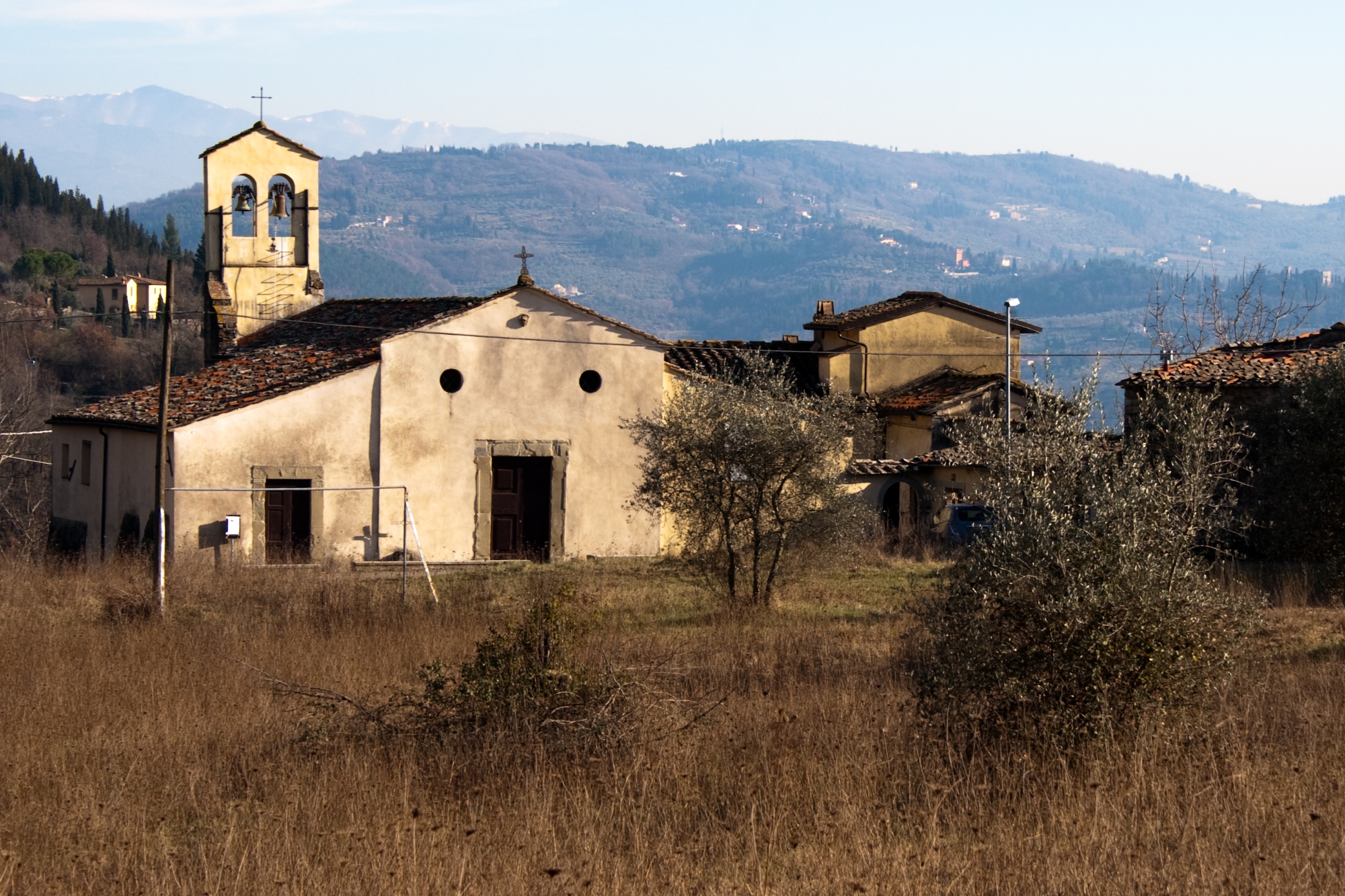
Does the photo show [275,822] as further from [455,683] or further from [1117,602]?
[1117,602]

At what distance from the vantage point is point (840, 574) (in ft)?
74.2

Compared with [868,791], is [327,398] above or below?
above

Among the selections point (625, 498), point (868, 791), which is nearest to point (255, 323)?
point (625, 498)

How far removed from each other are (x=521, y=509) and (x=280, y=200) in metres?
10.1

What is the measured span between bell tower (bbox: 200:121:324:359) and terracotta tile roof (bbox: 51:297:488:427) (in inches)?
29.4

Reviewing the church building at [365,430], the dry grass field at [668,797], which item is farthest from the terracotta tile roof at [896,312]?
the dry grass field at [668,797]

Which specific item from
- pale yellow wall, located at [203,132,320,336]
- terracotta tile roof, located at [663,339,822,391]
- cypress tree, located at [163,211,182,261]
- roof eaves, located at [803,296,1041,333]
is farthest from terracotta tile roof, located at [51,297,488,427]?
cypress tree, located at [163,211,182,261]

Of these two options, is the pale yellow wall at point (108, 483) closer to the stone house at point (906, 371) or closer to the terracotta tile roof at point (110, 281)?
the stone house at point (906, 371)

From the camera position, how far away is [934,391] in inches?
1383

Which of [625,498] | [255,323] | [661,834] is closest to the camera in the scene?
[661,834]

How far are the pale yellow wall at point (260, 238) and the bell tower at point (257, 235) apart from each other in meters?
0.02

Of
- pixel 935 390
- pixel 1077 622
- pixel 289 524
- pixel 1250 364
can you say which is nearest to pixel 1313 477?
pixel 1250 364

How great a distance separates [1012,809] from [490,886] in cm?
307

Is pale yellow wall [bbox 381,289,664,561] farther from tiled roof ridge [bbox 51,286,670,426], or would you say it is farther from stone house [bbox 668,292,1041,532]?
stone house [bbox 668,292,1041,532]
